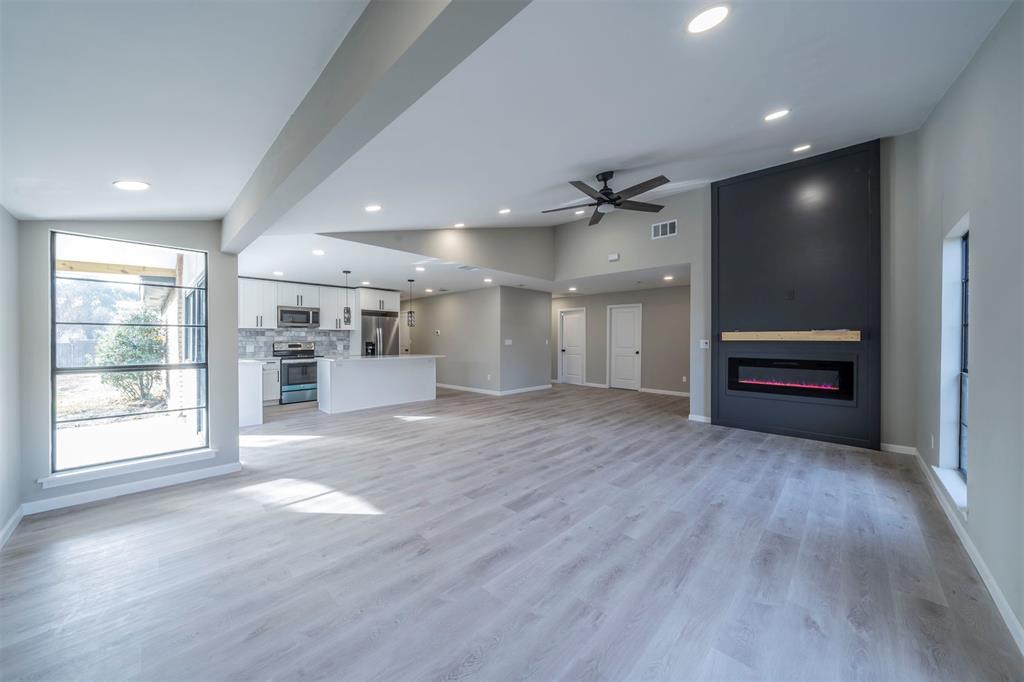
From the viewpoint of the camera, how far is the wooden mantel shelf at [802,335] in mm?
4332

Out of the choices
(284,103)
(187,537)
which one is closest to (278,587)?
(187,537)

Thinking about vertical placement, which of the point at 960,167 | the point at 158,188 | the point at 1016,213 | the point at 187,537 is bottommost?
the point at 187,537

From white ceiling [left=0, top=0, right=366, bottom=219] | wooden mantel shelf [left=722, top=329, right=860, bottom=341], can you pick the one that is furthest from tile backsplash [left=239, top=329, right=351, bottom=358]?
wooden mantel shelf [left=722, top=329, right=860, bottom=341]

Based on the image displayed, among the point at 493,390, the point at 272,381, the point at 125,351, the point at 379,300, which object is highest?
the point at 379,300

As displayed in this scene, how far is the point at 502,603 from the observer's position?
1825mm

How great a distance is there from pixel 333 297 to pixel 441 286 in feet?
7.55

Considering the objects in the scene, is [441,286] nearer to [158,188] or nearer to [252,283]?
[252,283]

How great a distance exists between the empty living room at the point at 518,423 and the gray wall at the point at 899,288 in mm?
31

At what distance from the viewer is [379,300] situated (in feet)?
28.9

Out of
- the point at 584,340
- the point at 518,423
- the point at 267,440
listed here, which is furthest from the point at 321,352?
the point at 584,340

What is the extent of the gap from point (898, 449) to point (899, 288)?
1.71 metres

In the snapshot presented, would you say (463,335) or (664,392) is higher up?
(463,335)

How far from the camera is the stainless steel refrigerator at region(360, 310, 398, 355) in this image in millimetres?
8695

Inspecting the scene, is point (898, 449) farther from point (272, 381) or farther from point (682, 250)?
point (272, 381)
